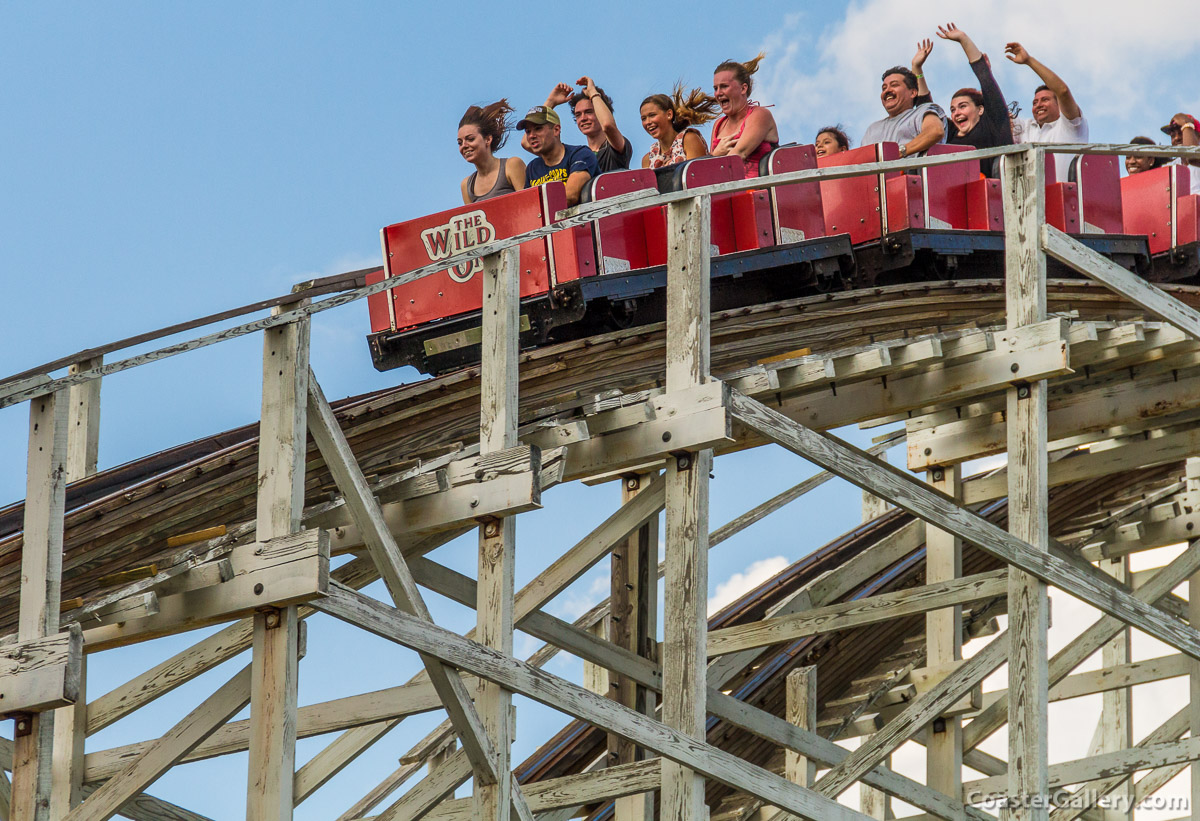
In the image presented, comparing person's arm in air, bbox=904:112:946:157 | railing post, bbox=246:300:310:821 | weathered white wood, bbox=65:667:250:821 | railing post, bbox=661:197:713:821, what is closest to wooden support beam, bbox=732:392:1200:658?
railing post, bbox=661:197:713:821

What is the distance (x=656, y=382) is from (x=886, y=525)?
429cm

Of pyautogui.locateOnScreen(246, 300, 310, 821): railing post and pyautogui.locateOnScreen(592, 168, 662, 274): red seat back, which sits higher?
pyautogui.locateOnScreen(592, 168, 662, 274): red seat back

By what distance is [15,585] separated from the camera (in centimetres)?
649

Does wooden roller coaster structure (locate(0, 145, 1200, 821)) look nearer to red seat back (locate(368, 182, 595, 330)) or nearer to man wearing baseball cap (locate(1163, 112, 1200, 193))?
red seat back (locate(368, 182, 595, 330))

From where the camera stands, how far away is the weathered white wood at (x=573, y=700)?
592cm

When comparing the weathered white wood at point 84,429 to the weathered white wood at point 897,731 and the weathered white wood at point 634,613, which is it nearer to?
the weathered white wood at point 634,613

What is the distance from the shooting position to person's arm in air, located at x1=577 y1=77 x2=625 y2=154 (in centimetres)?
1056

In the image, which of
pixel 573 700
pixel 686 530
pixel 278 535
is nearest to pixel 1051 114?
pixel 686 530

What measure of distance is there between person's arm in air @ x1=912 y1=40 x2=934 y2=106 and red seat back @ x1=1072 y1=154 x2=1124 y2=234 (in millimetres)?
1025

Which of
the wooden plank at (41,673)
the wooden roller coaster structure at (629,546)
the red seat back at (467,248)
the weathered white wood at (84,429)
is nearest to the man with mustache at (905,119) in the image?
the wooden roller coaster structure at (629,546)

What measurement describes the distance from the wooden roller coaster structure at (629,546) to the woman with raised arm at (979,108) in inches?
57.7

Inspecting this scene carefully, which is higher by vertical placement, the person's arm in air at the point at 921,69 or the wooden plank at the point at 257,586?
the person's arm in air at the point at 921,69

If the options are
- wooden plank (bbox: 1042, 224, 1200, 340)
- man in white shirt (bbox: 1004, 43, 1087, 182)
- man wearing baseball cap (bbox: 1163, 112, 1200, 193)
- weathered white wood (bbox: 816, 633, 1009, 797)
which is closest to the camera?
weathered white wood (bbox: 816, 633, 1009, 797)

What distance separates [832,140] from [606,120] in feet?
4.93
